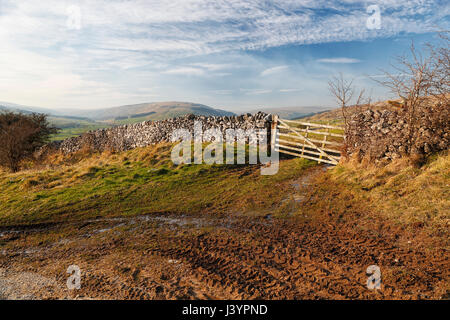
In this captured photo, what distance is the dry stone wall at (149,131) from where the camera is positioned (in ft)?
55.6

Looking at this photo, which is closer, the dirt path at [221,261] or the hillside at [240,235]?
the dirt path at [221,261]

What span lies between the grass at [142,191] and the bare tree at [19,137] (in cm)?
745

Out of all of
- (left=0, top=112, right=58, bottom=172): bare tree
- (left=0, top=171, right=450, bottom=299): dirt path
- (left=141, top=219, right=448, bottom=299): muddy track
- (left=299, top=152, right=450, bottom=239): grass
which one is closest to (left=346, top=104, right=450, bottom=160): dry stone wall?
(left=299, top=152, right=450, bottom=239): grass

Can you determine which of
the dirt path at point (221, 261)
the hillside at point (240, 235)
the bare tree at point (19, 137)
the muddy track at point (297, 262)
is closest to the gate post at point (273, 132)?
the hillside at point (240, 235)

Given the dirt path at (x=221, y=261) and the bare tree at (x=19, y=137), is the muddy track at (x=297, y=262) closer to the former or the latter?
the dirt path at (x=221, y=261)

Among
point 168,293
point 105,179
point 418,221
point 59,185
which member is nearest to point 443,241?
point 418,221

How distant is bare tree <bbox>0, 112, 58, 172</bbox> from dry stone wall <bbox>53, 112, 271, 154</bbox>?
9.90ft

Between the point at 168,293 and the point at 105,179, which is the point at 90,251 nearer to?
the point at 168,293

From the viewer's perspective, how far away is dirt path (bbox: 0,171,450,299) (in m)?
4.35

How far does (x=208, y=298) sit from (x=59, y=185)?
11.8m

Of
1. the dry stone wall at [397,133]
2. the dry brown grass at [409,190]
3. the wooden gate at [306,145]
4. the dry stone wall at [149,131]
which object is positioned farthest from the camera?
the dry stone wall at [149,131]

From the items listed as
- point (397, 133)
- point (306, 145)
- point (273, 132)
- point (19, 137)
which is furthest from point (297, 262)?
point (19, 137)

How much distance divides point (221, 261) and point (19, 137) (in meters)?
23.2

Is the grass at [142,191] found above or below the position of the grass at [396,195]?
below
